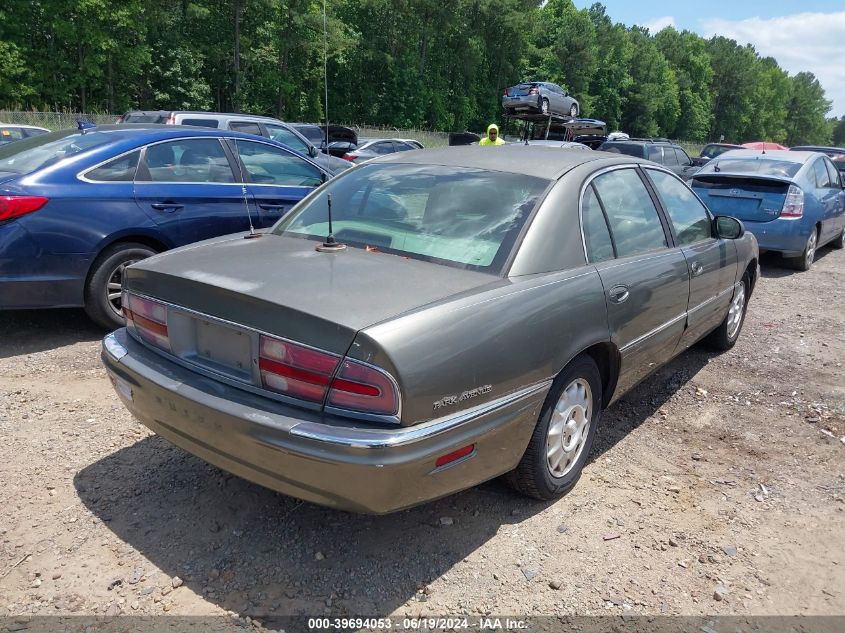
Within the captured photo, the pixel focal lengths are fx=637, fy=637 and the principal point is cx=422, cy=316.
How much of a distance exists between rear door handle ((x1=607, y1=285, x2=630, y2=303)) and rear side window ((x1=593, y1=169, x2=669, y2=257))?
0.79ft

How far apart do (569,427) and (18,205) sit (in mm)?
4009

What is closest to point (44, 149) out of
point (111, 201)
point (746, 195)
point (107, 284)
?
point (111, 201)

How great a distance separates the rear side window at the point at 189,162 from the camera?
530cm

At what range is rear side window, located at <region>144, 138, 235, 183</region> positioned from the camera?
5.30 metres

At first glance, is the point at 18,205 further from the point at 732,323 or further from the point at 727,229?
the point at 732,323

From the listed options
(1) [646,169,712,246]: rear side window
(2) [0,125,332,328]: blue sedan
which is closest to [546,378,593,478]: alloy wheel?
(1) [646,169,712,246]: rear side window

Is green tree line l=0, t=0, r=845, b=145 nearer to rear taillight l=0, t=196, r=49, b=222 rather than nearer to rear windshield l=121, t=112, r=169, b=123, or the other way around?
rear windshield l=121, t=112, r=169, b=123

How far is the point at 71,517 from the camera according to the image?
2.87 meters

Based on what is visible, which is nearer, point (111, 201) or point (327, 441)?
point (327, 441)

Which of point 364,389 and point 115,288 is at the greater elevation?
point 364,389

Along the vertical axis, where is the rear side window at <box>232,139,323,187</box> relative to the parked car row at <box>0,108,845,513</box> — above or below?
above

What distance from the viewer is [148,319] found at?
2.83 meters

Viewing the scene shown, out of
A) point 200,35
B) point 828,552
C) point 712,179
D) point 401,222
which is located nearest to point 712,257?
point 828,552

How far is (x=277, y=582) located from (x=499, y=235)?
174 cm
